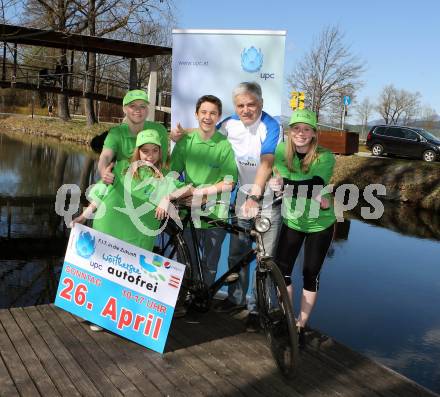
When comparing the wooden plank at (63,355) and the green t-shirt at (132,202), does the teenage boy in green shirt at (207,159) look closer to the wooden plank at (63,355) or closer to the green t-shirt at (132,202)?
the green t-shirt at (132,202)

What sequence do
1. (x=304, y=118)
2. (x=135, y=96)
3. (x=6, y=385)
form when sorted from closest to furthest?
(x=6, y=385), (x=304, y=118), (x=135, y=96)

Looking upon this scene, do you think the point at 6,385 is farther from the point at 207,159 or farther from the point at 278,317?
the point at 207,159

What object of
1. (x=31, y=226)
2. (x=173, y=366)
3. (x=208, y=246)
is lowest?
(x=31, y=226)

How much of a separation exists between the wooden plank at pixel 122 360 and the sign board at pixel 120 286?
0.09m

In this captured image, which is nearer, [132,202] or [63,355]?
[63,355]

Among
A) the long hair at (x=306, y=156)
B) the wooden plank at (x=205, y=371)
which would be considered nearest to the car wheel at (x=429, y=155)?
the long hair at (x=306, y=156)

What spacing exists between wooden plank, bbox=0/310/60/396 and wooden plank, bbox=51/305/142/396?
36cm

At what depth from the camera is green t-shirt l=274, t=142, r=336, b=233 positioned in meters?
3.80

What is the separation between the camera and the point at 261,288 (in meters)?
3.79

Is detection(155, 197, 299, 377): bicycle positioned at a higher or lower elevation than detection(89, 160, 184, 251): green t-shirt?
lower

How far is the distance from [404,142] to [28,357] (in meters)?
24.3

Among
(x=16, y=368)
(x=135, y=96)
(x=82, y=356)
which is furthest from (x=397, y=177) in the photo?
(x=16, y=368)

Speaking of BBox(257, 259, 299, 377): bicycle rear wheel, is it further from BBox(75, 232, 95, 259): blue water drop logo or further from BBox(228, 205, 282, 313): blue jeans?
BBox(75, 232, 95, 259): blue water drop logo

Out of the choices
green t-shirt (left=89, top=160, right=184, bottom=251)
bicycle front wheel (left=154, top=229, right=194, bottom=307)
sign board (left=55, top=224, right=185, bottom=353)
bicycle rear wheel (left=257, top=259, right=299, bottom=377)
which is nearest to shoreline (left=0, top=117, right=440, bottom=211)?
bicycle front wheel (left=154, top=229, right=194, bottom=307)
